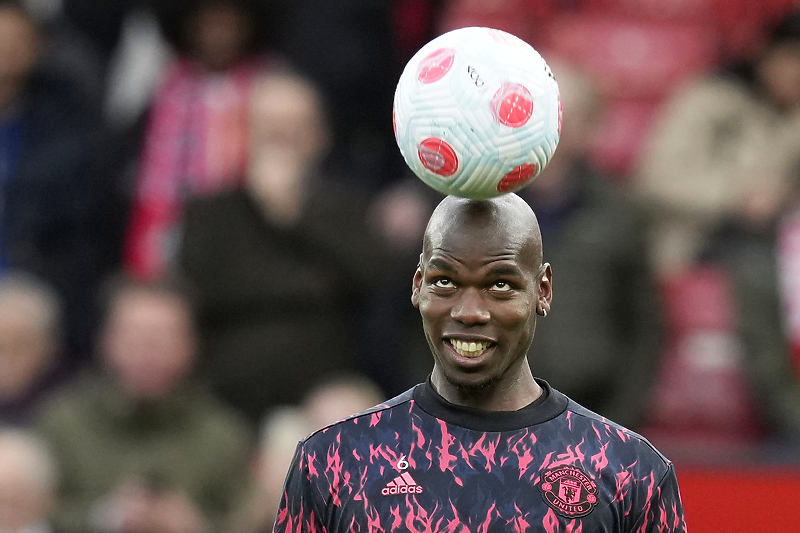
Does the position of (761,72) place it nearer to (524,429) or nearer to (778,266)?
(778,266)

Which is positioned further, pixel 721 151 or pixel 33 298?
pixel 721 151

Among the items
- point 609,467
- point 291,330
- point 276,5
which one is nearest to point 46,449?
point 291,330

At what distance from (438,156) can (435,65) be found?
255 mm

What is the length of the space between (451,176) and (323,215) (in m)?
3.94

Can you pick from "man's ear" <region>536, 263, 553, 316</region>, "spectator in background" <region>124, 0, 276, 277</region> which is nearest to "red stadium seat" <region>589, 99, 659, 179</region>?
"spectator in background" <region>124, 0, 276, 277</region>

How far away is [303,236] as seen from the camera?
775 centimetres

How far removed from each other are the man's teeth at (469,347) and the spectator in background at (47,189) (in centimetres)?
458

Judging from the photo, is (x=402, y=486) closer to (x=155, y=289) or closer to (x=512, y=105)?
(x=512, y=105)

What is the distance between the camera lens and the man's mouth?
151 inches

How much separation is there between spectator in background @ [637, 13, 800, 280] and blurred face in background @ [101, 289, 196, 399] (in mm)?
2774

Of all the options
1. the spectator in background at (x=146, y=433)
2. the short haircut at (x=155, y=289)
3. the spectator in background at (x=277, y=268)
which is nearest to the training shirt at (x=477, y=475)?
the spectator in background at (x=146, y=433)

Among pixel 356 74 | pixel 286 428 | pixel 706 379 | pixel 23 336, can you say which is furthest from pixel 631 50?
pixel 23 336

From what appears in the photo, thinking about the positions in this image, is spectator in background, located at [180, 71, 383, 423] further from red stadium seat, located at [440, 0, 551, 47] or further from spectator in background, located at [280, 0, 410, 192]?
red stadium seat, located at [440, 0, 551, 47]

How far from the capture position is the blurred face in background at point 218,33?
8258mm
